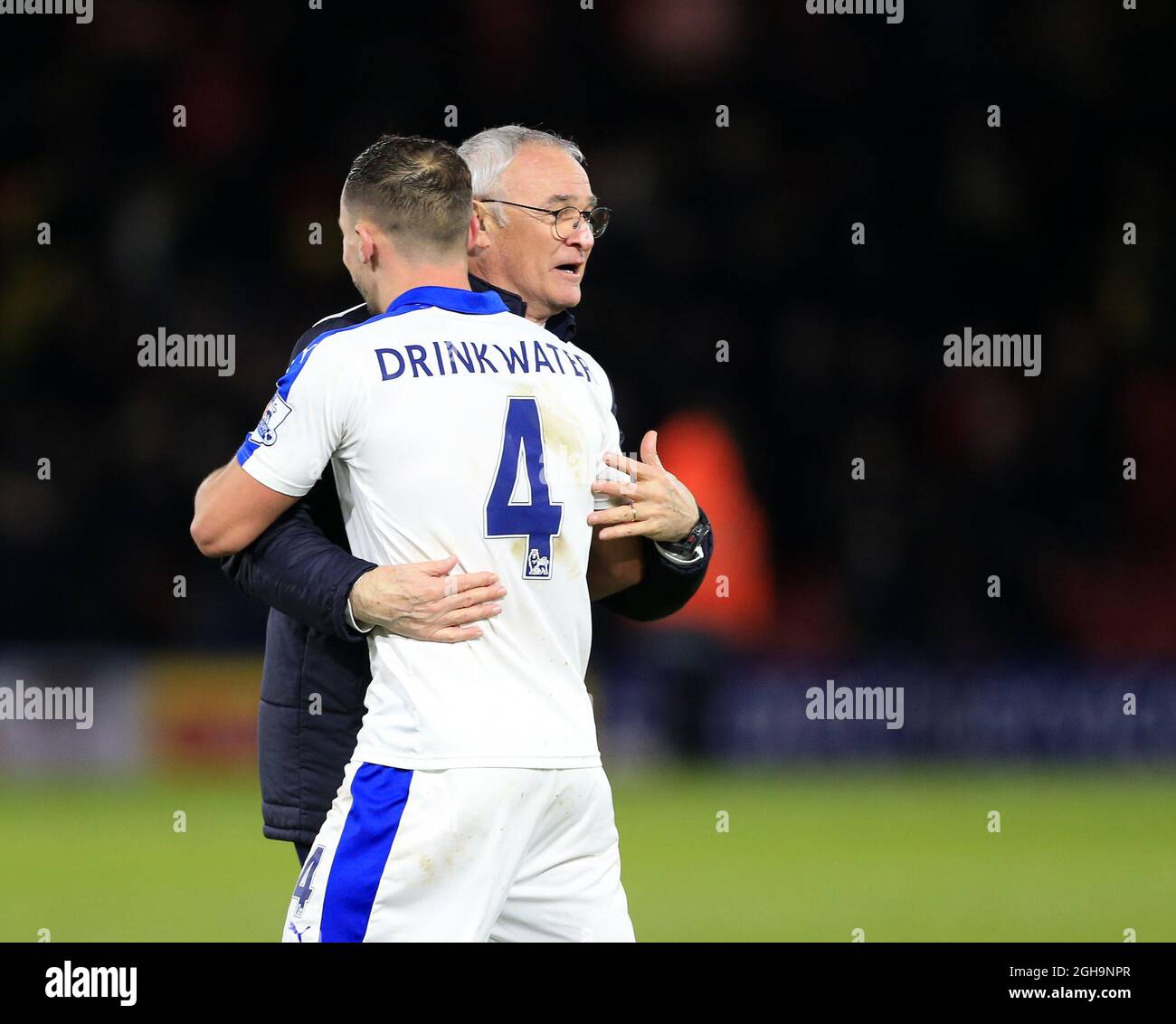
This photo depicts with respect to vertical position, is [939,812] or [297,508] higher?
[297,508]

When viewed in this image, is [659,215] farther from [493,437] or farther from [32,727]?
[493,437]

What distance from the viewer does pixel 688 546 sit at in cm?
376

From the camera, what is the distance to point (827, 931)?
6.77m

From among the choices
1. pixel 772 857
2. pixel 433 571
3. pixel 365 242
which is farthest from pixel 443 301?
pixel 772 857

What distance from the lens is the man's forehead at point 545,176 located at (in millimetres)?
4086

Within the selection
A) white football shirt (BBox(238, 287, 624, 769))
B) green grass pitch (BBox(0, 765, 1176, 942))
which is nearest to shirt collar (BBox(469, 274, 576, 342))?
white football shirt (BBox(238, 287, 624, 769))

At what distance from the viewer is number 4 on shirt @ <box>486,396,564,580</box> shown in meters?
3.29

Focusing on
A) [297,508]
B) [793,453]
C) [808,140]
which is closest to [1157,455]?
[793,453]

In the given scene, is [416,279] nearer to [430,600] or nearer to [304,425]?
[304,425]

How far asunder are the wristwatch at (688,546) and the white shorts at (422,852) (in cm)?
62

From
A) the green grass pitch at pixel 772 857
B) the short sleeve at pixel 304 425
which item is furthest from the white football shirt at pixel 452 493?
the green grass pitch at pixel 772 857

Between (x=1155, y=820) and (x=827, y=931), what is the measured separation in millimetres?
3107

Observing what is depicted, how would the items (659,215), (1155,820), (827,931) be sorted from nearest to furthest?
(827,931) → (1155,820) → (659,215)

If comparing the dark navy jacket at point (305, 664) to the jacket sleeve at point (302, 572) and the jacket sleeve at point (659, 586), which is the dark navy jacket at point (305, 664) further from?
the jacket sleeve at point (659, 586)
